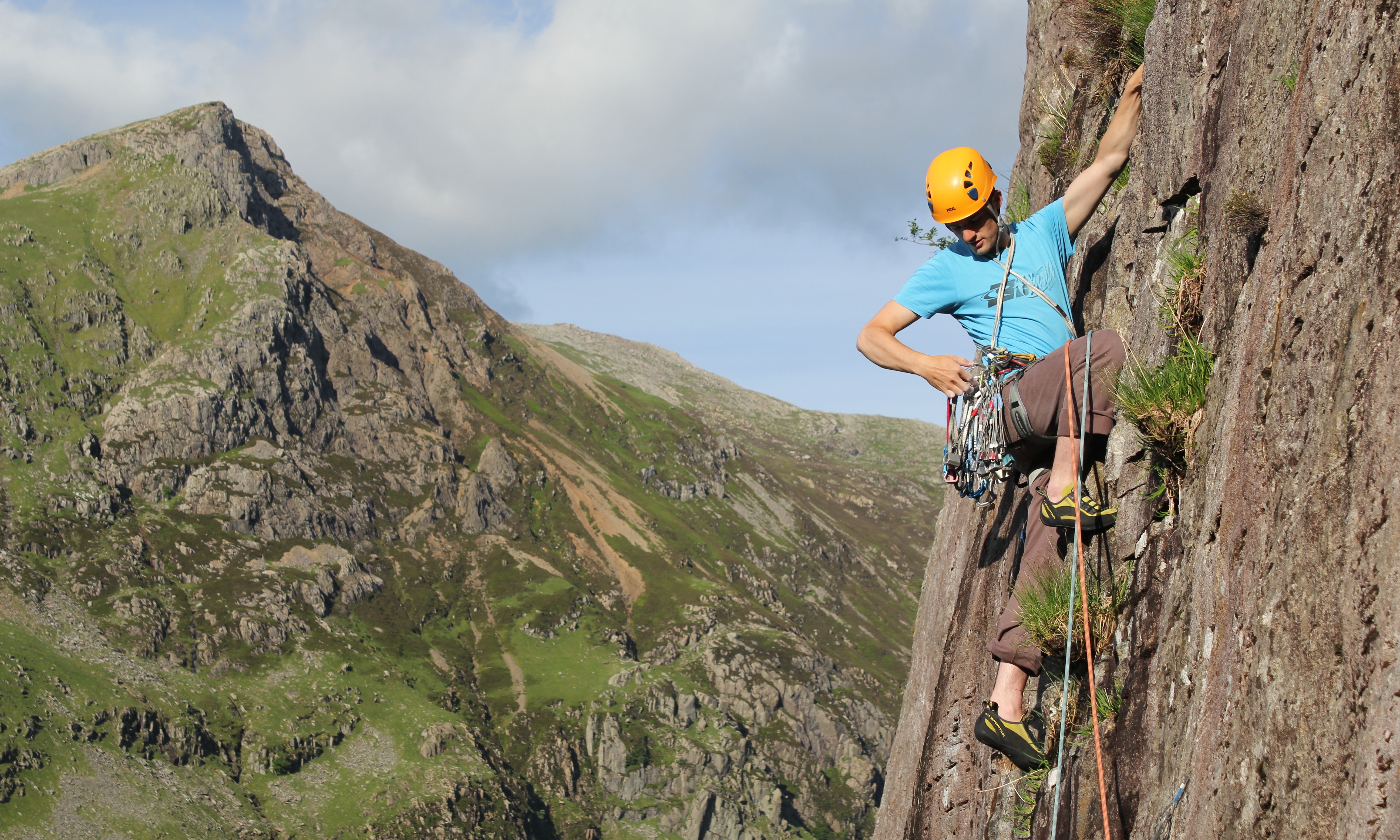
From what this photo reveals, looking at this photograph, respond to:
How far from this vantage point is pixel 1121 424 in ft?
21.7

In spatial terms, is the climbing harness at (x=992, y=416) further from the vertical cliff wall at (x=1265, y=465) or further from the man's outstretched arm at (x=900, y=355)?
the vertical cliff wall at (x=1265, y=465)

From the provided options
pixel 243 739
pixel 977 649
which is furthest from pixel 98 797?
pixel 977 649

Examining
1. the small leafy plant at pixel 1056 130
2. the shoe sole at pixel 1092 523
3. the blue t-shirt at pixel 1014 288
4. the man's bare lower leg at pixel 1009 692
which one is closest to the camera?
the shoe sole at pixel 1092 523

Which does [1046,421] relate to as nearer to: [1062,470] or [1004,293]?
[1062,470]

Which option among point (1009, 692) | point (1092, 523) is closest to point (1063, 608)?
point (1092, 523)

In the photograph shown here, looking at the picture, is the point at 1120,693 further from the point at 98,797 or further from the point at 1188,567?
the point at 98,797

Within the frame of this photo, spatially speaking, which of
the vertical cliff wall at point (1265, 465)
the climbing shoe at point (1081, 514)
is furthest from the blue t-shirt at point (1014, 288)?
the climbing shoe at point (1081, 514)

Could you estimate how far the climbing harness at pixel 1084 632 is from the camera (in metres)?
5.60

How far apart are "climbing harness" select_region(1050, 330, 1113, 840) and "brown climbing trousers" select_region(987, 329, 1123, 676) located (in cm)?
5

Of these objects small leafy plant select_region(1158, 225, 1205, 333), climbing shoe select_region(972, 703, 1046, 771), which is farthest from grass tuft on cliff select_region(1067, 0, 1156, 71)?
climbing shoe select_region(972, 703, 1046, 771)

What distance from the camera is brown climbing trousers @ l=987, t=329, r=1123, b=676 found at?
271 inches

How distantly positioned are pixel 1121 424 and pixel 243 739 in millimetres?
204146

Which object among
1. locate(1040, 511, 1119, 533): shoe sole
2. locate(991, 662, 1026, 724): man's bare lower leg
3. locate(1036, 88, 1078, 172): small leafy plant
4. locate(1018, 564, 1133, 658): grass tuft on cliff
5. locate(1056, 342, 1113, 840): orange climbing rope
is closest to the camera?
locate(1056, 342, 1113, 840): orange climbing rope

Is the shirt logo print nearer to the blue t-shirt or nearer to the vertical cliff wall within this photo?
the blue t-shirt
